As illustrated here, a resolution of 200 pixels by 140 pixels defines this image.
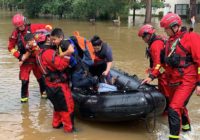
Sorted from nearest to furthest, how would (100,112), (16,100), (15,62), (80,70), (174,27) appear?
(174,27), (100,112), (80,70), (16,100), (15,62)

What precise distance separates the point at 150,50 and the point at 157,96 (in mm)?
769

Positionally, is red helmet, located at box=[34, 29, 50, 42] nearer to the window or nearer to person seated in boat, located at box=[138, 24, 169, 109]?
person seated in boat, located at box=[138, 24, 169, 109]

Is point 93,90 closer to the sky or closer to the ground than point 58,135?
closer to the sky

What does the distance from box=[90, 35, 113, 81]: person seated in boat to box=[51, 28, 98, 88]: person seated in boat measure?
416 millimetres

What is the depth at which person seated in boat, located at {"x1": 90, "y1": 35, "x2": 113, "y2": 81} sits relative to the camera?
6.95 meters

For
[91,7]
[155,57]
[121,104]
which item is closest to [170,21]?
[155,57]

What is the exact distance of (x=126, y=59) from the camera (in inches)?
540

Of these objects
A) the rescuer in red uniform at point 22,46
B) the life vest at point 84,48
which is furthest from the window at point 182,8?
the life vest at point 84,48

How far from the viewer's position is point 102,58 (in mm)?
7203

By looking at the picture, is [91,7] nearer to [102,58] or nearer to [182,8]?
[182,8]

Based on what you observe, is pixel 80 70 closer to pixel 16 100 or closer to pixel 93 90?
pixel 93 90

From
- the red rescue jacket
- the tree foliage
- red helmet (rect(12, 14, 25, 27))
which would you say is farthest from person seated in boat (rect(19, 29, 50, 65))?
the tree foliage

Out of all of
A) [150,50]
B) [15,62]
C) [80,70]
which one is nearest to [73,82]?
[80,70]

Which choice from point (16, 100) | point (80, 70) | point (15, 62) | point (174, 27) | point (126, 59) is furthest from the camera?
point (126, 59)
